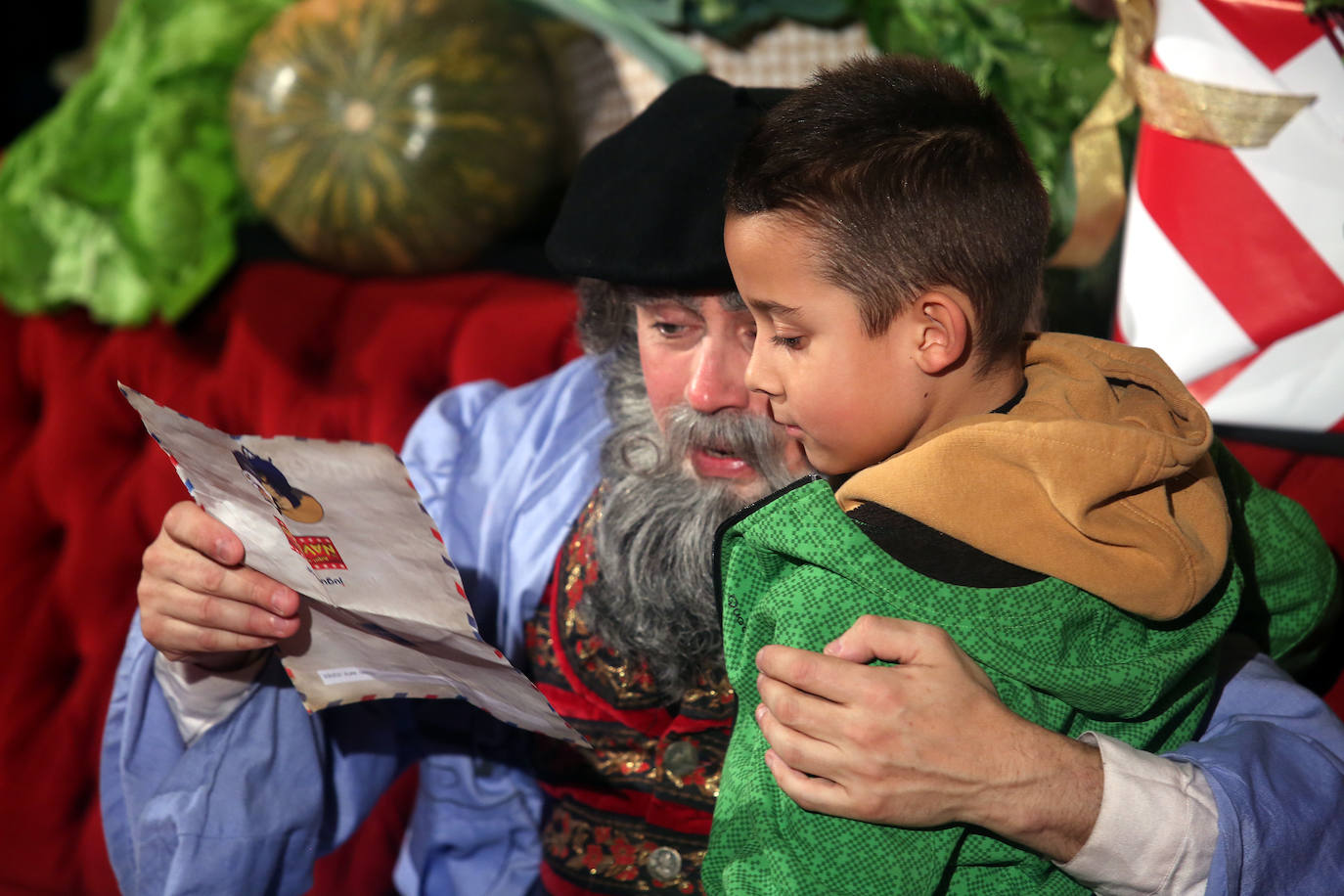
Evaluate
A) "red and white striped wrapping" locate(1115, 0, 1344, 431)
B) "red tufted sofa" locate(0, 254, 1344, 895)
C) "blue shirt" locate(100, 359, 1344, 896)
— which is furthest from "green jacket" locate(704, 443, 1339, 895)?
"red tufted sofa" locate(0, 254, 1344, 895)

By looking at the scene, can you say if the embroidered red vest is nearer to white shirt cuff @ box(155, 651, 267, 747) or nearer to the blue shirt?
the blue shirt

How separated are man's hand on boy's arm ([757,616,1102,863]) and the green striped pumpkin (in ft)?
3.41

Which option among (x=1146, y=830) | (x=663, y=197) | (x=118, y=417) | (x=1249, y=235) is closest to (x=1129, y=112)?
(x=1249, y=235)

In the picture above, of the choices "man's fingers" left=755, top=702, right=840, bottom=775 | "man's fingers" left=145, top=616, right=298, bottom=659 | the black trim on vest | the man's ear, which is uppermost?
the man's ear

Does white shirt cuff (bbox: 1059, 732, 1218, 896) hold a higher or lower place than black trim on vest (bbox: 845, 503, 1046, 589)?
lower

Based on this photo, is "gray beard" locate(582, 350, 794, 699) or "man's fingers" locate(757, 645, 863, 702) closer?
"man's fingers" locate(757, 645, 863, 702)

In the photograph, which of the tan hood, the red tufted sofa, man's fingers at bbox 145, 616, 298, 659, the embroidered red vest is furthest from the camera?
the red tufted sofa

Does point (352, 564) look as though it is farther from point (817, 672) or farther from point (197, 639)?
point (817, 672)

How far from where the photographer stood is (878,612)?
75 cm

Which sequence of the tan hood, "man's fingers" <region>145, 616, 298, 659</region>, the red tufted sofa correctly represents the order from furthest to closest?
the red tufted sofa < "man's fingers" <region>145, 616, 298, 659</region> < the tan hood

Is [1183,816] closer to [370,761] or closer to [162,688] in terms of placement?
[370,761]

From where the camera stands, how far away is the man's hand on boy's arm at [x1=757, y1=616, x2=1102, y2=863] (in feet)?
2.38

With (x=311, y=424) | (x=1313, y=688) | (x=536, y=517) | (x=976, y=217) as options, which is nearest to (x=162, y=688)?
(x=536, y=517)

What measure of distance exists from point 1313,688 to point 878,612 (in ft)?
2.00
